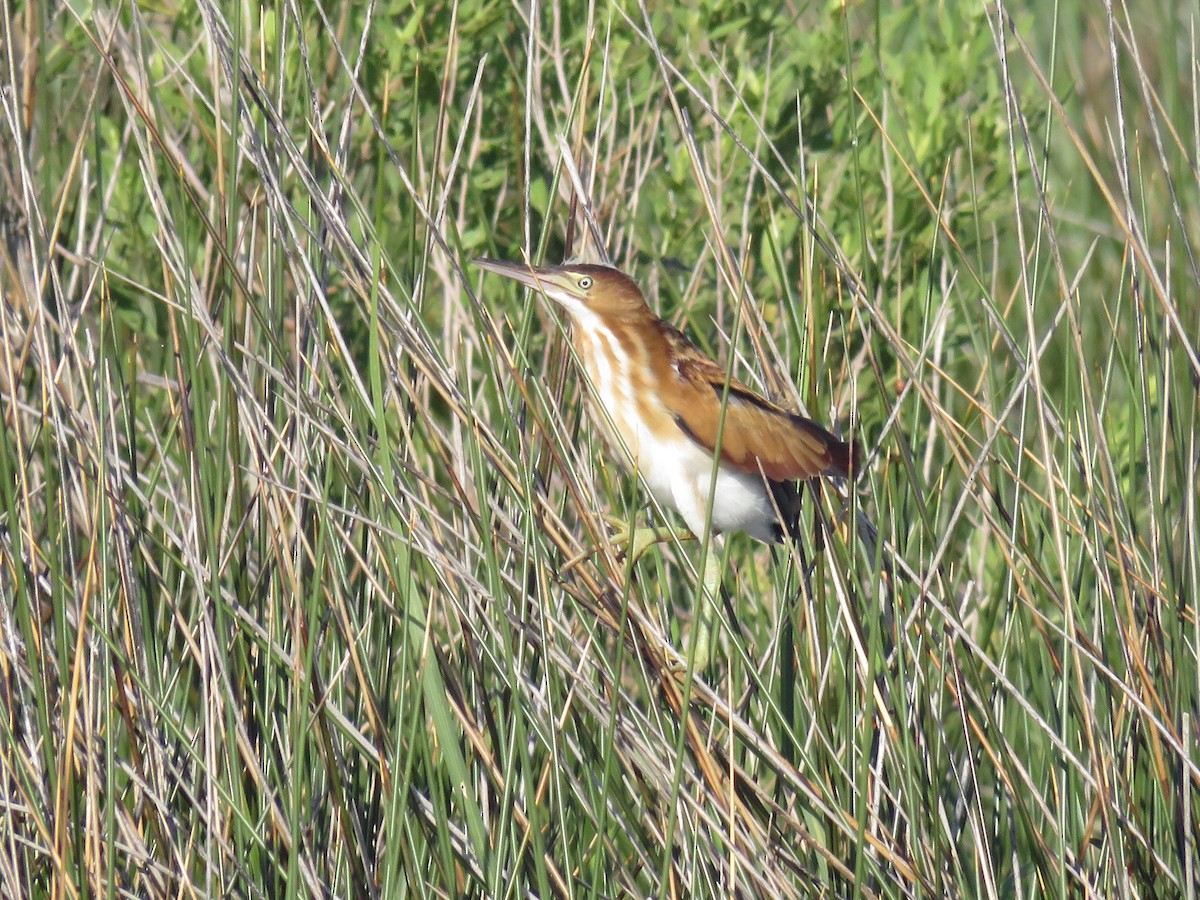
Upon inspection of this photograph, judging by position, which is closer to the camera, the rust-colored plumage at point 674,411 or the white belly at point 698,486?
the rust-colored plumage at point 674,411

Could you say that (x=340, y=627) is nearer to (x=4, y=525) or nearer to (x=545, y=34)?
(x=4, y=525)

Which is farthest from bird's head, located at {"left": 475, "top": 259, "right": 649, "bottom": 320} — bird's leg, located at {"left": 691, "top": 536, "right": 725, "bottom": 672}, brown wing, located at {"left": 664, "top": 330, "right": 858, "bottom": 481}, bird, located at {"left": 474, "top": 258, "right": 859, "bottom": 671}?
bird's leg, located at {"left": 691, "top": 536, "right": 725, "bottom": 672}

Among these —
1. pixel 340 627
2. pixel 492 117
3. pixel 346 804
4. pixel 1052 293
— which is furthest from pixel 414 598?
pixel 1052 293

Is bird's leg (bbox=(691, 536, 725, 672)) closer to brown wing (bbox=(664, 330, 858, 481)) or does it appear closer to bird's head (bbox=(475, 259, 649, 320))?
brown wing (bbox=(664, 330, 858, 481))

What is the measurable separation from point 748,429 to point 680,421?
0.16 m

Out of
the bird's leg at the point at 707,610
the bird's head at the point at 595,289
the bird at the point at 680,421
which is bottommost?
the bird's leg at the point at 707,610

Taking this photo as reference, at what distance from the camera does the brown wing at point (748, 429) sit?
2.27m

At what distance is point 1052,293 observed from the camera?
455 cm

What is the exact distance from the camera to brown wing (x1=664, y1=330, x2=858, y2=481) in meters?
2.27

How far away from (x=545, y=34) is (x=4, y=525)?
6.31 feet

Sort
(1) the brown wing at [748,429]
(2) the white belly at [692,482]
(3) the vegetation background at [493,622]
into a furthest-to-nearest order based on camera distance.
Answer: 1. (2) the white belly at [692,482]
2. (1) the brown wing at [748,429]
3. (3) the vegetation background at [493,622]

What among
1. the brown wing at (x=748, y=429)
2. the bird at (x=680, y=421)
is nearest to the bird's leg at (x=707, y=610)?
the bird at (x=680, y=421)

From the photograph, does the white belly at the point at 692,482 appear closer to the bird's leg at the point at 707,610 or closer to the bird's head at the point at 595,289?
the bird's leg at the point at 707,610

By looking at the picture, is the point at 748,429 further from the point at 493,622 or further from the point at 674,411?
the point at 493,622
